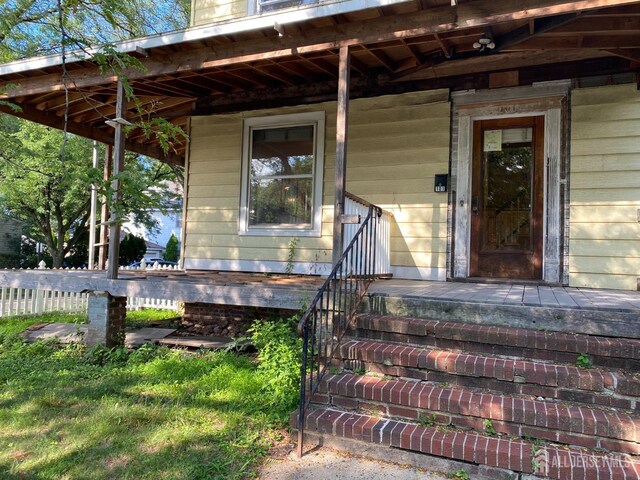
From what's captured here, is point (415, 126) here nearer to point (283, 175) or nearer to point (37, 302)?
point (283, 175)

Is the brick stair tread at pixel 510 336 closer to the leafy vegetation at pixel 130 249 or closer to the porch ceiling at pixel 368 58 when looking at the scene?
the porch ceiling at pixel 368 58

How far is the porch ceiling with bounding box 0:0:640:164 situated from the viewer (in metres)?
3.82

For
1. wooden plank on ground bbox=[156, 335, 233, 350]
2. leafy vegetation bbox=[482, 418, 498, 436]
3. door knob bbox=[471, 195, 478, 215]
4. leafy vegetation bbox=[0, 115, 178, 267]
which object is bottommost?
wooden plank on ground bbox=[156, 335, 233, 350]

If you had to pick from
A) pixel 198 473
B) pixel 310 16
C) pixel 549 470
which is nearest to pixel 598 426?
pixel 549 470

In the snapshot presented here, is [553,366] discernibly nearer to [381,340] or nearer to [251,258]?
[381,340]

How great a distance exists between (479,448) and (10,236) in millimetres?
24533

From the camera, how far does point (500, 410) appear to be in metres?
2.66

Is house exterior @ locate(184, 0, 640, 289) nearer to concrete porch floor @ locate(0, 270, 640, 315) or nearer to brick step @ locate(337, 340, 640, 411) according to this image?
concrete porch floor @ locate(0, 270, 640, 315)

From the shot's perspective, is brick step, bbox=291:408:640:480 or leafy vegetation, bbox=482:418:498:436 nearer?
brick step, bbox=291:408:640:480

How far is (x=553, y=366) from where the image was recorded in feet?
9.50

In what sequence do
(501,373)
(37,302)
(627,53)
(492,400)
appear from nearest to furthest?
(492,400) < (501,373) < (627,53) < (37,302)

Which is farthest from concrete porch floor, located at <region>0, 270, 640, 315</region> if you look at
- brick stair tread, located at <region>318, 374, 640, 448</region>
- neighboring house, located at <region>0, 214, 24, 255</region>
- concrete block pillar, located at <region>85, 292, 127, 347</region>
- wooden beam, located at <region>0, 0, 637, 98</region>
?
neighboring house, located at <region>0, 214, 24, 255</region>

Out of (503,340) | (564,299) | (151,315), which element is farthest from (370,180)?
(151,315)

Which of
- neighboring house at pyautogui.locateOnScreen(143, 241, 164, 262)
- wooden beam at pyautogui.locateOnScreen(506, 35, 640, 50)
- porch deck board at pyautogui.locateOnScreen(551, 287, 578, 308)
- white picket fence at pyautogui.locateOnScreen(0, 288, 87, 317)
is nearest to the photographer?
porch deck board at pyautogui.locateOnScreen(551, 287, 578, 308)
